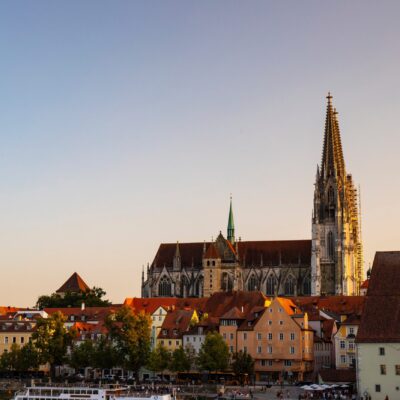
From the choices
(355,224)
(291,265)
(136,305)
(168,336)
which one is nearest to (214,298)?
(136,305)

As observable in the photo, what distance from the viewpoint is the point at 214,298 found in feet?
454

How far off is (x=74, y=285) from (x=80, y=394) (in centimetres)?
10019

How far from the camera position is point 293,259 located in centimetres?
18050

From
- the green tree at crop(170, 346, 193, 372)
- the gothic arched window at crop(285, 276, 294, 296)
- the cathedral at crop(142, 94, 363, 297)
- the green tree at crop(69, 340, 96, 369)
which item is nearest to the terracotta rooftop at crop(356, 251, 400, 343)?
the green tree at crop(170, 346, 193, 372)

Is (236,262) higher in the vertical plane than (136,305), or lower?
higher

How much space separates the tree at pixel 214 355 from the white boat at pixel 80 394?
58.6ft

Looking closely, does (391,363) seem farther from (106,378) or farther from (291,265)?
(291,265)

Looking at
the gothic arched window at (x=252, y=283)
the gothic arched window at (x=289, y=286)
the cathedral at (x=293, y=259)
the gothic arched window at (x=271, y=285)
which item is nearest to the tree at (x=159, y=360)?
the cathedral at (x=293, y=259)

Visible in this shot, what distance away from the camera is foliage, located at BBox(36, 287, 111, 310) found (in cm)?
16512

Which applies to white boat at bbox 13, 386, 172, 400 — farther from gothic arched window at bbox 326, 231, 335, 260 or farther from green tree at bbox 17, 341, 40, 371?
gothic arched window at bbox 326, 231, 335, 260

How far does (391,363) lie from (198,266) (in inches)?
4438

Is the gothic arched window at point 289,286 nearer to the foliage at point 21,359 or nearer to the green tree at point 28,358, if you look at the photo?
the foliage at point 21,359

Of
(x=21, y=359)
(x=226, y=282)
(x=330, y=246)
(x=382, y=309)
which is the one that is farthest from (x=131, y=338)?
(x=226, y=282)

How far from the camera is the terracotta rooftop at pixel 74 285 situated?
7008 inches
